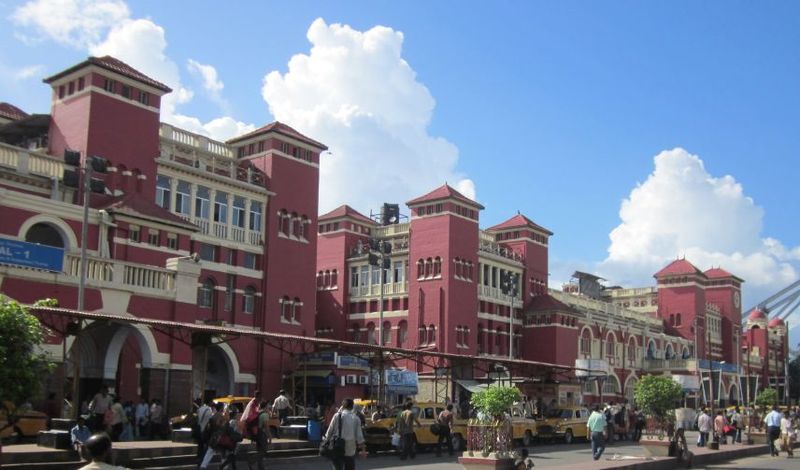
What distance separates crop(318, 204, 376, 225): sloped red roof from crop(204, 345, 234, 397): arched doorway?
68.9 ft

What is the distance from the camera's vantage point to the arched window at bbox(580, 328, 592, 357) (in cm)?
6775

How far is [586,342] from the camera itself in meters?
Answer: 68.4

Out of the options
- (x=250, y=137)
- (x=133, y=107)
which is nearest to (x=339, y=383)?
(x=250, y=137)

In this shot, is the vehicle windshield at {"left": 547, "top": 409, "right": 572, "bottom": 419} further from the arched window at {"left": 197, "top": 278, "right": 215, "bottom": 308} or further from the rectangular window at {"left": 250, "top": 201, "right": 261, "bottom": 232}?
the rectangular window at {"left": 250, "top": 201, "right": 261, "bottom": 232}

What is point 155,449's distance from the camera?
20781 mm

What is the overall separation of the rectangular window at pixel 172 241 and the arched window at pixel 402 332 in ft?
83.2

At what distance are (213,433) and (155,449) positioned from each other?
100 inches

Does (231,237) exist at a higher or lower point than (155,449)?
higher

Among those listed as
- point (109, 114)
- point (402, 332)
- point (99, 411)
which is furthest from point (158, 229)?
point (402, 332)

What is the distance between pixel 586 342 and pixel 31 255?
1963 inches

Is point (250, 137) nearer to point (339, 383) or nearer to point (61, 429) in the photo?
point (339, 383)

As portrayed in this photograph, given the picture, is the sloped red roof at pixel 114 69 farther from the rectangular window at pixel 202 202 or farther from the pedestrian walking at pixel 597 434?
the pedestrian walking at pixel 597 434

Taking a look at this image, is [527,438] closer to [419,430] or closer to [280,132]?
[419,430]

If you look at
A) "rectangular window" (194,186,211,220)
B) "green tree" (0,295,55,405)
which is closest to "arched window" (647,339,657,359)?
"rectangular window" (194,186,211,220)
